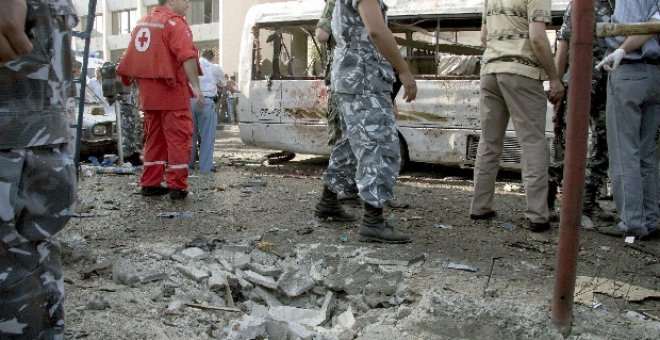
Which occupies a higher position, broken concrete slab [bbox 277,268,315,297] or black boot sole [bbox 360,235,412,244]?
black boot sole [bbox 360,235,412,244]

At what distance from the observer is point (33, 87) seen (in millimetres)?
1647

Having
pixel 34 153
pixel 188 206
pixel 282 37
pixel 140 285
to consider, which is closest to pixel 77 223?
pixel 188 206

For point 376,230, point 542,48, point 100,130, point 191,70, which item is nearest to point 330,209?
point 376,230

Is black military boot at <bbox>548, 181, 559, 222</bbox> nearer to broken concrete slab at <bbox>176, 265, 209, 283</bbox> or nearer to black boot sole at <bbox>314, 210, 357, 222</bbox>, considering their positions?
black boot sole at <bbox>314, 210, 357, 222</bbox>

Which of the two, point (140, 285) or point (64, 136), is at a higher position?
point (64, 136)

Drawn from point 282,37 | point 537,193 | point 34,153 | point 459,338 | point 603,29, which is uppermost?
point 282,37

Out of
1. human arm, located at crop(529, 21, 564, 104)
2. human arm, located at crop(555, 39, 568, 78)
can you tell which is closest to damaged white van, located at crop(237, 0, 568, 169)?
human arm, located at crop(555, 39, 568, 78)

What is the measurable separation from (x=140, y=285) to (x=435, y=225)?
2261 mm

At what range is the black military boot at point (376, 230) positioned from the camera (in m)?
3.67

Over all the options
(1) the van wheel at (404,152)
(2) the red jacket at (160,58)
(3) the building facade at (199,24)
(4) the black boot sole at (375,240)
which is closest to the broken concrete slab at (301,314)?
(4) the black boot sole at (375,240)

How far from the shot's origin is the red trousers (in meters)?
5.29

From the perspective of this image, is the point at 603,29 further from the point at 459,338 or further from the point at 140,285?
the point at 140,285

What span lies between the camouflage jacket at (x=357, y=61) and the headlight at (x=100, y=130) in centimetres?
664

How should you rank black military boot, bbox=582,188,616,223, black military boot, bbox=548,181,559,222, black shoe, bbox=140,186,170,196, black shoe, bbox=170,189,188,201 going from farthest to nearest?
black shoe, bbox=140,186,170,196, black shoe, bbox=170,189,188,201, black military boot, bbox=582,188,616,223, black military boot, bbox=548,181,559,222
